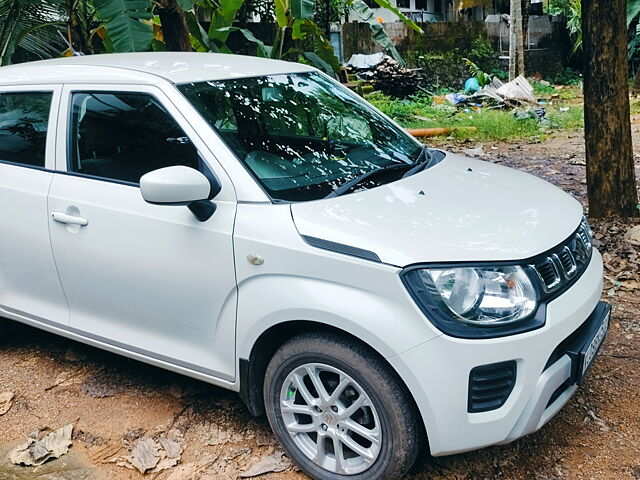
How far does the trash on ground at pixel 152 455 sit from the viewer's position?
307 cm

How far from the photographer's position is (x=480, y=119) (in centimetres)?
1193

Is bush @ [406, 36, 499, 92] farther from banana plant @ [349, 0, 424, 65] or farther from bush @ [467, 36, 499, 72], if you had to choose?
banana plant @ [349, 0, 424, 65]

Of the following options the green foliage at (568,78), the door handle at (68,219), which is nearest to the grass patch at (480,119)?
the green foliage at (568,78)

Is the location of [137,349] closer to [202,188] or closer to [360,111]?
[202,188]

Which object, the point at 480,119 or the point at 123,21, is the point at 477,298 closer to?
the point at 123,21

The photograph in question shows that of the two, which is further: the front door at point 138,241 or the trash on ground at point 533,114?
the trash on ground at point 533,114

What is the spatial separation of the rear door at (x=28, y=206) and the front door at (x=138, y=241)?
0.09 m

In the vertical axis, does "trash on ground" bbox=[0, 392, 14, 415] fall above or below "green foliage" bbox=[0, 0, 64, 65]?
below

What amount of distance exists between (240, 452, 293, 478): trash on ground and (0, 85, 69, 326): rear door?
1.29m

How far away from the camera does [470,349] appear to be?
2377 millimetres

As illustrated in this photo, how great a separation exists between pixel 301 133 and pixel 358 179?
1.96 feet

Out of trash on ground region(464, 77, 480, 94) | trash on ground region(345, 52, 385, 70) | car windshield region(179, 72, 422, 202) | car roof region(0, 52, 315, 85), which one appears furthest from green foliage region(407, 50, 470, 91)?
car roof region(0, 52, 315, 85)

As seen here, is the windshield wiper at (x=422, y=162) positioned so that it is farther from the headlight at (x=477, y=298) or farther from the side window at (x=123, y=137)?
the side window at (x=123, y=137)

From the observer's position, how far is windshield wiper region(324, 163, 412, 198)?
2.91 m
